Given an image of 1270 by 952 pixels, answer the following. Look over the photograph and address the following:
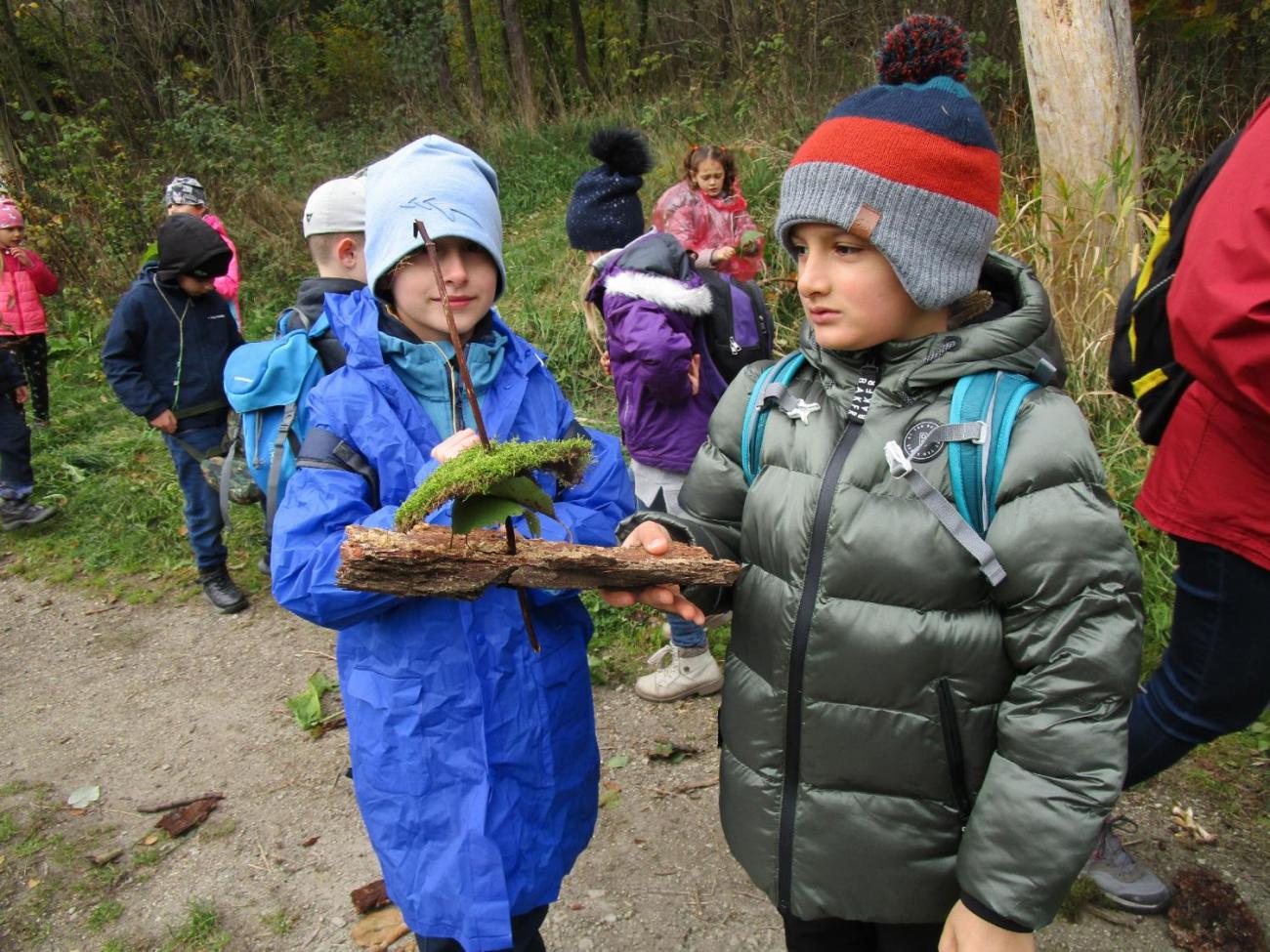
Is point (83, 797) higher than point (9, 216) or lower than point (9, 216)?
lower

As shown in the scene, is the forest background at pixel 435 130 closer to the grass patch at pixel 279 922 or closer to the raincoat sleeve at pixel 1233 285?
the raincoat sleeve at pixel 1233 285

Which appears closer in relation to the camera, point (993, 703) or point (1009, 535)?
point (1009, 535)

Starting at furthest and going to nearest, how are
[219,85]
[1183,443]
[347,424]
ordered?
[219,85] → [1183,443] → [347,424]

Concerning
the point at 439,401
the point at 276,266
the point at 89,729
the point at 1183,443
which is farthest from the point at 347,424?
the point at 276,266

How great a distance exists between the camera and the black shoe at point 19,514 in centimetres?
618

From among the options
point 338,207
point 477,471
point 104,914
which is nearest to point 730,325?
point 338,207

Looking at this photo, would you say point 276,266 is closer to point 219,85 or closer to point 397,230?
point 219,85

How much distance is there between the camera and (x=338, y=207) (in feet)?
11.1

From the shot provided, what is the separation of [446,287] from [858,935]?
1.65 metres

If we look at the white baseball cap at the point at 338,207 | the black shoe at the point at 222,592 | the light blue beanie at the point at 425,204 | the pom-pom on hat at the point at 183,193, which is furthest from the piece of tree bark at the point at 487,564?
the pom-pom on hat at the point at 183,193

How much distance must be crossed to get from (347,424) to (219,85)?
599 inches

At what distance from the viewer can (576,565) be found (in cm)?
146

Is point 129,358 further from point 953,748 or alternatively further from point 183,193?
point 953,748

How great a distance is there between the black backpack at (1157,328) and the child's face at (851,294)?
0.82 m
